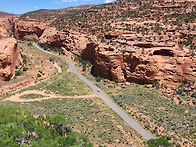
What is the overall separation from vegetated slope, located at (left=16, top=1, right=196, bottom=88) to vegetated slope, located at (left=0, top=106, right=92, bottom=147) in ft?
78.4

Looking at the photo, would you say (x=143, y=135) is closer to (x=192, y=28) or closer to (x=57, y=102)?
(x=57, y=102)

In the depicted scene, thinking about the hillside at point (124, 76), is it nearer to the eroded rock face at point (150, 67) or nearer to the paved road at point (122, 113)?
the eroded rock face at point (150, 67)

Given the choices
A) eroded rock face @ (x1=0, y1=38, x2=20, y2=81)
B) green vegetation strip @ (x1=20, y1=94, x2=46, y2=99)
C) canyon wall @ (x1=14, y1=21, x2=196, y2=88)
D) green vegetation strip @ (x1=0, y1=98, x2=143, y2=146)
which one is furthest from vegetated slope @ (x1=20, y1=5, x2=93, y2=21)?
green vegetation strip @ (x1=0, y1=98, x2=143, y2=146)

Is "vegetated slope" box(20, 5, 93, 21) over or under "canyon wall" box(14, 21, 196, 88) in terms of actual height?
over

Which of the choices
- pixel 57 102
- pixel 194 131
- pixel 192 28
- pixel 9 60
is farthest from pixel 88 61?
pixel 194 131

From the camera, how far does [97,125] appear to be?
77.7ft

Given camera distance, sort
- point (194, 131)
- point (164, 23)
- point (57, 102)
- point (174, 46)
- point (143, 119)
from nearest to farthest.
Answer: point (194, 131) < point (143, 119) < point (57, 102) < point (174, 46) < point (164, 23)

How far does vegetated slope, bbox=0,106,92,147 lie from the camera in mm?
16469

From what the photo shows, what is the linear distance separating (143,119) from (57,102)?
50.9 ft

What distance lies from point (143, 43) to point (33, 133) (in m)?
Result: 32.9

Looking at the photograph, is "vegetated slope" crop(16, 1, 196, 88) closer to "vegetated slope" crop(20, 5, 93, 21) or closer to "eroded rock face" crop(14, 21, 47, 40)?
"eroded rock face" crop(14, 21, 47, 40)

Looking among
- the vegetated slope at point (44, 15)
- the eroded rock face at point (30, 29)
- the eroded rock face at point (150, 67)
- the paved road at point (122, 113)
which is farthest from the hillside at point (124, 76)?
the vegetated slope at point (44, 15)

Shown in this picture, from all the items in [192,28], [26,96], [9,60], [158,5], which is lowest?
[26,96]

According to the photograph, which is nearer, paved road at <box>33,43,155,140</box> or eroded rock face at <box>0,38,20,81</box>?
paved road at <box>33,43,155,140</box>
